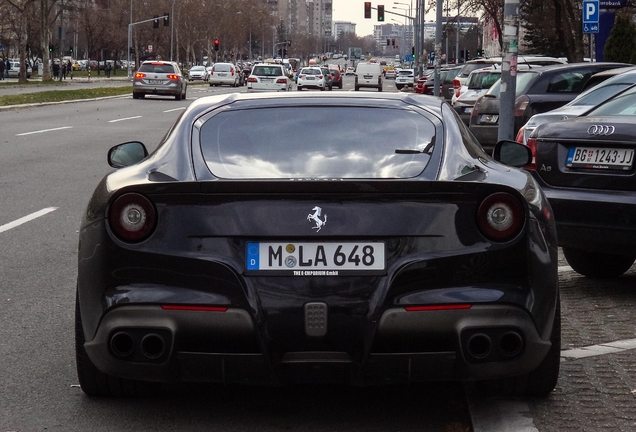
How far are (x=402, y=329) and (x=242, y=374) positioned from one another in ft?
1.98

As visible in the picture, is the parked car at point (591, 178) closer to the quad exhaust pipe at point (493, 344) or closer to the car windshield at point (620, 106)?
the car windshield at point (620, 106)

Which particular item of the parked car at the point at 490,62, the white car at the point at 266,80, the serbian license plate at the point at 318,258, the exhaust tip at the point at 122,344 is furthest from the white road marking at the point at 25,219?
the white car at the point at 266,80

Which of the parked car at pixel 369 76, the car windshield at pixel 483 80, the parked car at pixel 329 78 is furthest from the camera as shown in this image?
the parked car at pixel 369 76

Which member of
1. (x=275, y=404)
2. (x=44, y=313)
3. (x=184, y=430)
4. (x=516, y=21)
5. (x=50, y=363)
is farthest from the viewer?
(x=516, y=21)

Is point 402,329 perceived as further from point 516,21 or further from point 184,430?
point 516,21

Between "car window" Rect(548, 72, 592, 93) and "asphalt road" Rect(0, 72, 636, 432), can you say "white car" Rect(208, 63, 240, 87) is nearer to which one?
"car window" Rect(548, 72, 592, 93)

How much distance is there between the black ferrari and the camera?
13.5ft

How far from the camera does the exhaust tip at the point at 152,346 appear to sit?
4.21 metres

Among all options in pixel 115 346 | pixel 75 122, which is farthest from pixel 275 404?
pixel 75 122

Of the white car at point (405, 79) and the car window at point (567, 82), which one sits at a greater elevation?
the car window at point (567, 82)

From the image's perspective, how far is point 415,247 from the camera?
13.7 feet

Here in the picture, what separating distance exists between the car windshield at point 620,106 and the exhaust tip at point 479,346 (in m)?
3.89

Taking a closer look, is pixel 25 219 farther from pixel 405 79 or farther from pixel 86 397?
pixel 405 79

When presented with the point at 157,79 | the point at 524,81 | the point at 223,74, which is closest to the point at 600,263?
the point at 524,81
